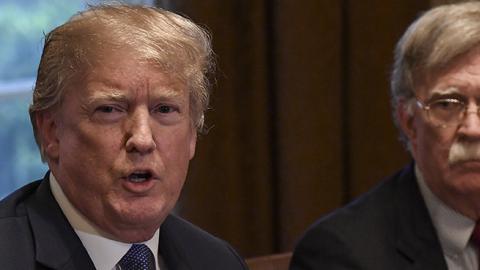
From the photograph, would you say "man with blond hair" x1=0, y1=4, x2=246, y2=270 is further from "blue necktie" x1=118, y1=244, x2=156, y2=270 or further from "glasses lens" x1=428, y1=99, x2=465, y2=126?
"glasses lens" x1=428, y1=99, x2=465, y2=126

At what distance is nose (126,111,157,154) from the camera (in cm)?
233

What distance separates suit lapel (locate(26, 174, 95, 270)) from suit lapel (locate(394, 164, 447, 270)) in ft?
3.13

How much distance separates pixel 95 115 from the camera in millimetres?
2355

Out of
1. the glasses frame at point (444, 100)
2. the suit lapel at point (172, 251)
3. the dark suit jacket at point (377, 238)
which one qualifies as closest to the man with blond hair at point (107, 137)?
the suit lapel at point (172, 251)

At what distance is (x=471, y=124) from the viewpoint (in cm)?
298

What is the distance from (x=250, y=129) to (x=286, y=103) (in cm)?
Result: 15

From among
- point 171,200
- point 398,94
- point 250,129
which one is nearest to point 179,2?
point 250,129

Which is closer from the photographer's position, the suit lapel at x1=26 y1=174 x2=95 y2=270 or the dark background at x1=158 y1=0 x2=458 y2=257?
the suit lapel at x1=26 y1=174 x2=95 y2=270

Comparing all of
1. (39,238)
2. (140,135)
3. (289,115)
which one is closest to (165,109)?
(140,135)

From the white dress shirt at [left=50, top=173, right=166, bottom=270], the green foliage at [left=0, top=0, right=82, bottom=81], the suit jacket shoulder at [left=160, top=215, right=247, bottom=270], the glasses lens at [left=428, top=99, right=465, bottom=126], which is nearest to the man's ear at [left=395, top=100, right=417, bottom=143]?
the glasses lens at [left=428, top=99, right=465, bottom=126]

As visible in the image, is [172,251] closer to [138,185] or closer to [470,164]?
[138,185]

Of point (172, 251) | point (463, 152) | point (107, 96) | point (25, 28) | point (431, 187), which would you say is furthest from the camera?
point (25, 28)

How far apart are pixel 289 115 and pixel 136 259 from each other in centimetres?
163

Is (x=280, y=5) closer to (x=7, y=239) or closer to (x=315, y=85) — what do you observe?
(x=315, y=85)
